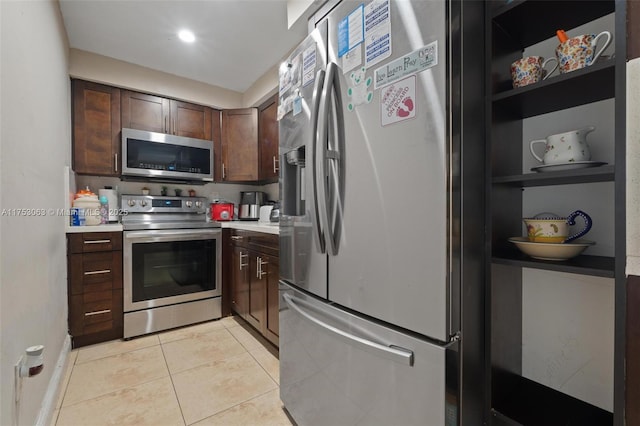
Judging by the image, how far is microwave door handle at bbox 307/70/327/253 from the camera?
1.11m

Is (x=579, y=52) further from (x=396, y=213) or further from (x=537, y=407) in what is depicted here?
(x=537, y=407)

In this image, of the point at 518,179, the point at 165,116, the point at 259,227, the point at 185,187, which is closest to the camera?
the point at 518,179

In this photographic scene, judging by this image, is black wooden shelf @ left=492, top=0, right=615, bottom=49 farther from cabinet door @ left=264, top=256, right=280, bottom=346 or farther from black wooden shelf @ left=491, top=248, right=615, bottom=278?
cabinet door @ left=264, top=256, right=280, bottom=346

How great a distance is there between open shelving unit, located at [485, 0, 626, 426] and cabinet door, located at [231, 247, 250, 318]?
6.31 feet

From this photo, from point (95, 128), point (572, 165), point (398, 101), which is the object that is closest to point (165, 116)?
point (95, 128)

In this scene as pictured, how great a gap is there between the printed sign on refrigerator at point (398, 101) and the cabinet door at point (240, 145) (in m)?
2.44

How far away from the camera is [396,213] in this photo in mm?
923

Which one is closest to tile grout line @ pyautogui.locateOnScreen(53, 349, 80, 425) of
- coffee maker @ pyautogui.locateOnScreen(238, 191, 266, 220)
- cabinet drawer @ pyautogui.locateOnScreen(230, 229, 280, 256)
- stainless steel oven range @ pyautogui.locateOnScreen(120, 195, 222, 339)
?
stainless steel oven range @ pyautogui.locateOnScreen(120, 195, 222, 339)

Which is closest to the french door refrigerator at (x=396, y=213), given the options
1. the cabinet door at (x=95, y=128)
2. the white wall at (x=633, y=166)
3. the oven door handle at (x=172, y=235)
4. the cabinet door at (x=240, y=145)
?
the white wall at (x=633, y=166)

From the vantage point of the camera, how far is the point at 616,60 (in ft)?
2.34

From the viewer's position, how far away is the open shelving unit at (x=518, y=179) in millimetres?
873

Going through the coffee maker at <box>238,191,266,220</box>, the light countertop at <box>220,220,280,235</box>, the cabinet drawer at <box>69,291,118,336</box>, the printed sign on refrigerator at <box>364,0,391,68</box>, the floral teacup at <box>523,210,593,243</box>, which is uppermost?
the printed sign on refrigerator at <box>364,0,391,68</box>

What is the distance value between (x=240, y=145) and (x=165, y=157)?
2.55 ft

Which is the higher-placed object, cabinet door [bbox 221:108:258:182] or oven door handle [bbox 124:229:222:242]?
cabinet door [bbox 221:108:258:182]
